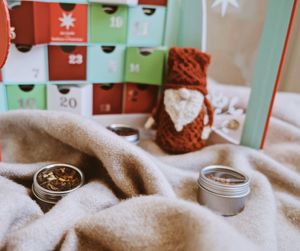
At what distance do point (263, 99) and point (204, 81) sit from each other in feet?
0.36

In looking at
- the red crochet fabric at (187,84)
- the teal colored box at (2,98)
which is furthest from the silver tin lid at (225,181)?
the teal colored box at (2,98)

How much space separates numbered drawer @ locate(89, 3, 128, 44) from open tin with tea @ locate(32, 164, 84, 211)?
26 cm

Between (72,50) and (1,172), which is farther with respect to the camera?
(72,50)

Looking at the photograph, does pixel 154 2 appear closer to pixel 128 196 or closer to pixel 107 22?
pixel 107 22

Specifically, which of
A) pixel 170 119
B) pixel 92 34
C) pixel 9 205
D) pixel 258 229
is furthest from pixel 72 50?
pixel 258 229

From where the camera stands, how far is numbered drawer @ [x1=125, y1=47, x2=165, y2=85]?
68cm

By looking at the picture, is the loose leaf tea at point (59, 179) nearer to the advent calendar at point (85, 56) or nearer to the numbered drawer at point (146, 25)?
the advent calendar at point (85, 56)

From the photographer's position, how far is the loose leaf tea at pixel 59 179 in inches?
18.2

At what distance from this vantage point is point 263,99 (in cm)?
59

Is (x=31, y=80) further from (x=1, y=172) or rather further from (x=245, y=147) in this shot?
(x=245, y=147)

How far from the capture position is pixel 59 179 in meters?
0.48

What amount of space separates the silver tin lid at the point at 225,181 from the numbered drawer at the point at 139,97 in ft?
0.83

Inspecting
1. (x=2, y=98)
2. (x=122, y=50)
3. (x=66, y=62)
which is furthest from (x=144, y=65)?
(x=2, y=98)

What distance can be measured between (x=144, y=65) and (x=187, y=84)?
12cm
